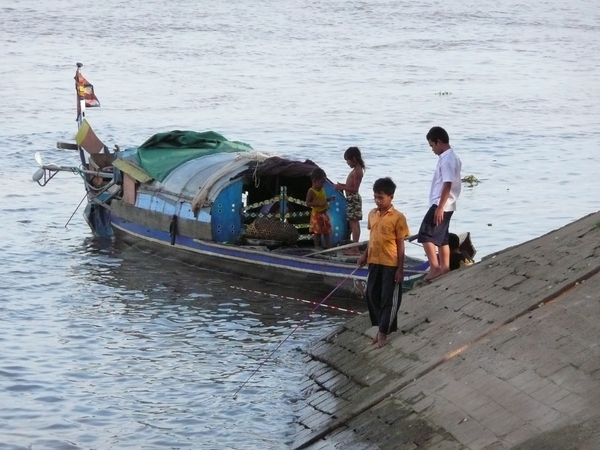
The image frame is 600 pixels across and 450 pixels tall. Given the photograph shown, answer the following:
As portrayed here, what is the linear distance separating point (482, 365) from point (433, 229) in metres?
3.05

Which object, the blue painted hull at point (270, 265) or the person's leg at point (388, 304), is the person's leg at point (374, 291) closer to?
the person's leg at point (388, 304)

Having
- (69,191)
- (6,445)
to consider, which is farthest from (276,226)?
(69,191)

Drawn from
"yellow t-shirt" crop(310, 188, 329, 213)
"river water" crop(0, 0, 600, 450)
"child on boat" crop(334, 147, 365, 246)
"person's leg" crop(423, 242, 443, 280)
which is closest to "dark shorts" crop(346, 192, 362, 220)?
"child on boat" crop(334, 147, 365, 246)

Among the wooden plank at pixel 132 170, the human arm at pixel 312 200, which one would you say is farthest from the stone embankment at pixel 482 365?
the wooden plank at pixel 132 170

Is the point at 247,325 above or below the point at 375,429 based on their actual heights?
below

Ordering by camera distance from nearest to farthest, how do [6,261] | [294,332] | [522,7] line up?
1. [294,332]
2. [6,261]
3. [522,7]

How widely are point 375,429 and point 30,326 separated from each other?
8047 mm

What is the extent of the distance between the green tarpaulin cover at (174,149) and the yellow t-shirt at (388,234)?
32.7 feet

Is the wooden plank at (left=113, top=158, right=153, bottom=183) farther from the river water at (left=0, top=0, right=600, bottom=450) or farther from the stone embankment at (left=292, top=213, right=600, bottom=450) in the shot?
the stone embankment at (left=292, top=213, right=600, bottom=450)

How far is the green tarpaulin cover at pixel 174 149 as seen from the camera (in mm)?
20453

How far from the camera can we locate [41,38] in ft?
182

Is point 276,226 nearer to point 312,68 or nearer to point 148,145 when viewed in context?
point 148,145

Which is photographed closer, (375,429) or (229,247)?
(375,429)

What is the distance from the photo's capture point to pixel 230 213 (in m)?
18.7
